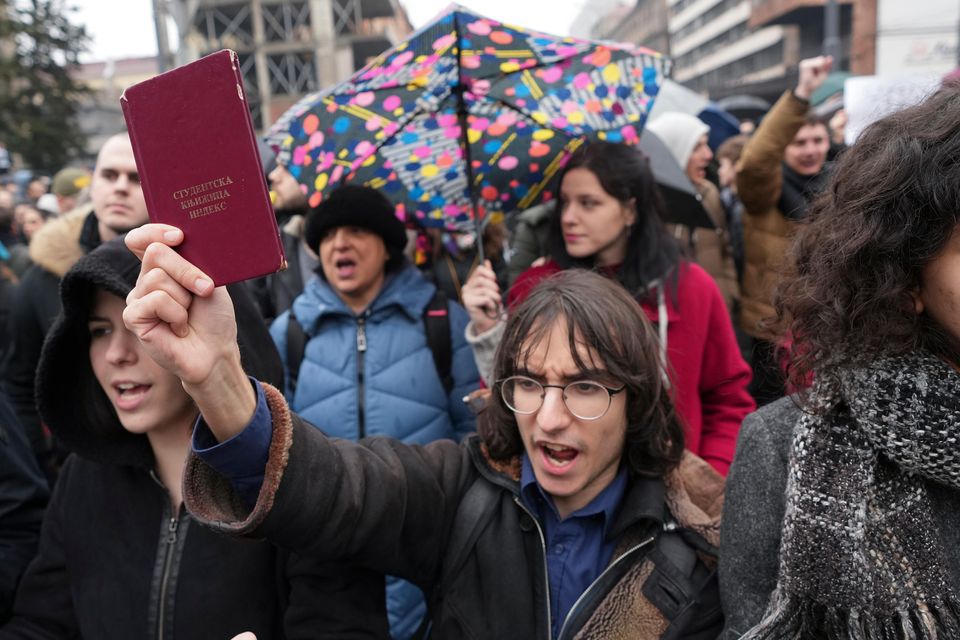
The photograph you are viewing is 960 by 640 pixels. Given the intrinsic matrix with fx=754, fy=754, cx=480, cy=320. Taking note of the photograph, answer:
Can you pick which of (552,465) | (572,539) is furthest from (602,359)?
(572,539)

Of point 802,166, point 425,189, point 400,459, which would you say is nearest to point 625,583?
point 400,459

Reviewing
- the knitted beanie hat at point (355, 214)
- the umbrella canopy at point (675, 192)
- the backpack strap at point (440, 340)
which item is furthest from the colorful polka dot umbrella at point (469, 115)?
the umbrella canopy at point (675, 192)

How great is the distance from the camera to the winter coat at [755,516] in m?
1.52

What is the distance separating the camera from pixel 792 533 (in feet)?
4.56

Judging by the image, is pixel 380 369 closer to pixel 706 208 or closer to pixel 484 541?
pixel 484 541

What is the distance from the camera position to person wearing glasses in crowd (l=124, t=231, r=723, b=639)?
1.39 m

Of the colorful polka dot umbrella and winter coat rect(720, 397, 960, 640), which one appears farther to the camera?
the colorful polka dot umbrella

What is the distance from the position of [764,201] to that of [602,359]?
2661 mm

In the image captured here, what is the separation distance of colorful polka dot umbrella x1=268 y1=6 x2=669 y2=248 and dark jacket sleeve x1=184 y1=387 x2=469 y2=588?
5.23ft

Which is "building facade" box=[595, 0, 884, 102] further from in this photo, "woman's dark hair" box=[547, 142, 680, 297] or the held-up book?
the held-up book

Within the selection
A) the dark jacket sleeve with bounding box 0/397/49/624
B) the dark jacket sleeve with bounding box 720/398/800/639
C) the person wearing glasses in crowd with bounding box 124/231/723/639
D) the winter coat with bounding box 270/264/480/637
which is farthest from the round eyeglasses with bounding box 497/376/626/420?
the dark jacket sleeve with bounding box 0/397/49/624

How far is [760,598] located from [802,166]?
10.9 feet

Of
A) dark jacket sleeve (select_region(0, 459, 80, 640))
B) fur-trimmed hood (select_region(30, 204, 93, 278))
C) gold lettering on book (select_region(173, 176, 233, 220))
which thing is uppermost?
gold lettering on book (select_region(173, 176, 233, 220))

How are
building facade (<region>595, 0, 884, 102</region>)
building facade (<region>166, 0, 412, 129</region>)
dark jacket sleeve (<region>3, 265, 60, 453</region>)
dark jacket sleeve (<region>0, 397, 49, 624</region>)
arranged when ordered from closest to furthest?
dark jacket sleeve (<region>0, 397, 49, 624</region>)
dark jacket sleeve (<region>3, 265, 60, 453</region>)
building facade (<region>595, 0, 884, 102</region>)
building facade (<region>166, 0, 412, 129</region>)
